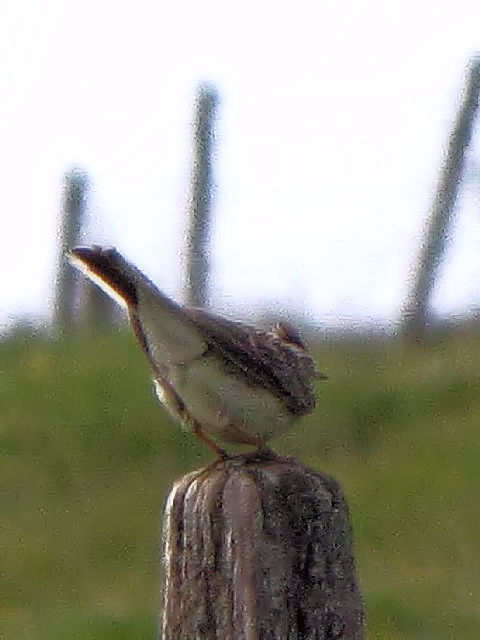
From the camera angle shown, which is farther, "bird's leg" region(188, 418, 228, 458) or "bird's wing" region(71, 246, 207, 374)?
"bird's leg" region(188, 418, 228, 458)

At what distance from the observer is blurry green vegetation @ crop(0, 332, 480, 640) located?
10.6m

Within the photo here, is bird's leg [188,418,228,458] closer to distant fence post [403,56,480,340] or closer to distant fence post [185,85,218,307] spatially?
distant fence post [185,85,218,307]

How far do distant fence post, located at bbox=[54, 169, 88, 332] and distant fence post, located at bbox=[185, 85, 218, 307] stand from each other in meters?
1.06

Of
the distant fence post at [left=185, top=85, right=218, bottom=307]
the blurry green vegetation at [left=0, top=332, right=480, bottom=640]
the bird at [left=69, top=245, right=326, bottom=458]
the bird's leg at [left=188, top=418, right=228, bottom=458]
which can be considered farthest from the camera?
the distant fence post at [left=185, top=85, right=218, bottom=307]

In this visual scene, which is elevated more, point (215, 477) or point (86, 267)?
point (86, 267)

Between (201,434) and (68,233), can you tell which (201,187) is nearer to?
(68,233)

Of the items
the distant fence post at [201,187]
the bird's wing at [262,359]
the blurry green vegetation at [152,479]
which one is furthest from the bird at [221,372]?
the distant fence post at [201,187]

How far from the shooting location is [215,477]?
3.11 meters

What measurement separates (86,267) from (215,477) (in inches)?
16.0

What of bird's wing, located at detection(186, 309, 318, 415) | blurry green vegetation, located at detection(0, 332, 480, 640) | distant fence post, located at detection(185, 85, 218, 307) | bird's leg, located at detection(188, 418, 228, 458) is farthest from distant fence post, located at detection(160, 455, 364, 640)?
Answer: distant fence post, located at detection(185, 85, 218, 307)

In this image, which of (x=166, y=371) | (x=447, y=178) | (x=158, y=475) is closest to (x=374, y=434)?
(x=158, y=475)

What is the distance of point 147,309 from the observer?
335cm

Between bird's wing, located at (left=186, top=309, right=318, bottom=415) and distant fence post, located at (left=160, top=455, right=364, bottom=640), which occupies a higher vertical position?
bird's wing, located at (left=186, top=309, right=318, bottom=415)

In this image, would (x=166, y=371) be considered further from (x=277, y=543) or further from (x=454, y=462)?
(x=454, y=462)
